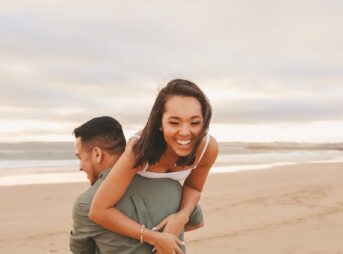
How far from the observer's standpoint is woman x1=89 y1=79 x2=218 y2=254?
1893 millimetres

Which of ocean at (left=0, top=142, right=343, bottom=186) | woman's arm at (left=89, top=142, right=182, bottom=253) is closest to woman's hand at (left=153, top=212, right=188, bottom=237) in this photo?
woman's arm at (left=89, top=142, right=182, bottom=253)

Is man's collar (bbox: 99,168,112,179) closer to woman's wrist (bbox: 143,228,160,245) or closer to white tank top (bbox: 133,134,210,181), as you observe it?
white tank top (bbox: 133,134,210,181)

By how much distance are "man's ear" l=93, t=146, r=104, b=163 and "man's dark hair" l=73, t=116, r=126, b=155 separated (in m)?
0.01

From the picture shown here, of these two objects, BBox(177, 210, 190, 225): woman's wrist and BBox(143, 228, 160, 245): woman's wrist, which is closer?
BBox(143, 228, 160, 245): woman's wrist

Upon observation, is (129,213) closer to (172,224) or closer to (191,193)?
(172,224)

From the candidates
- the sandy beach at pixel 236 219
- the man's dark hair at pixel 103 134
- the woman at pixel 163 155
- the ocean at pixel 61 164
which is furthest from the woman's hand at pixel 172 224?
the ocean at pixel 61 164

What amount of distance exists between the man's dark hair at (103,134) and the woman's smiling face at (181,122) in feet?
0.80

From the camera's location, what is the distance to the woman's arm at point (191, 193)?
2051 mm

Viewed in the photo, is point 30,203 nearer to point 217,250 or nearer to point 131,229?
point 217,250

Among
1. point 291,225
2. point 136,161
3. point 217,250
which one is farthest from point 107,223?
point 291,225

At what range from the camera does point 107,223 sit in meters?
1.90

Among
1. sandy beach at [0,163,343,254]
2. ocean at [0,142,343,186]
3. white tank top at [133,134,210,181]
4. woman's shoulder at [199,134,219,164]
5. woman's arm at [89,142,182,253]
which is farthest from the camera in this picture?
ocean at [0,142,343,186]

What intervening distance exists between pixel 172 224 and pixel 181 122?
449 mm

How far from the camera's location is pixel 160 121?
2020 mm
